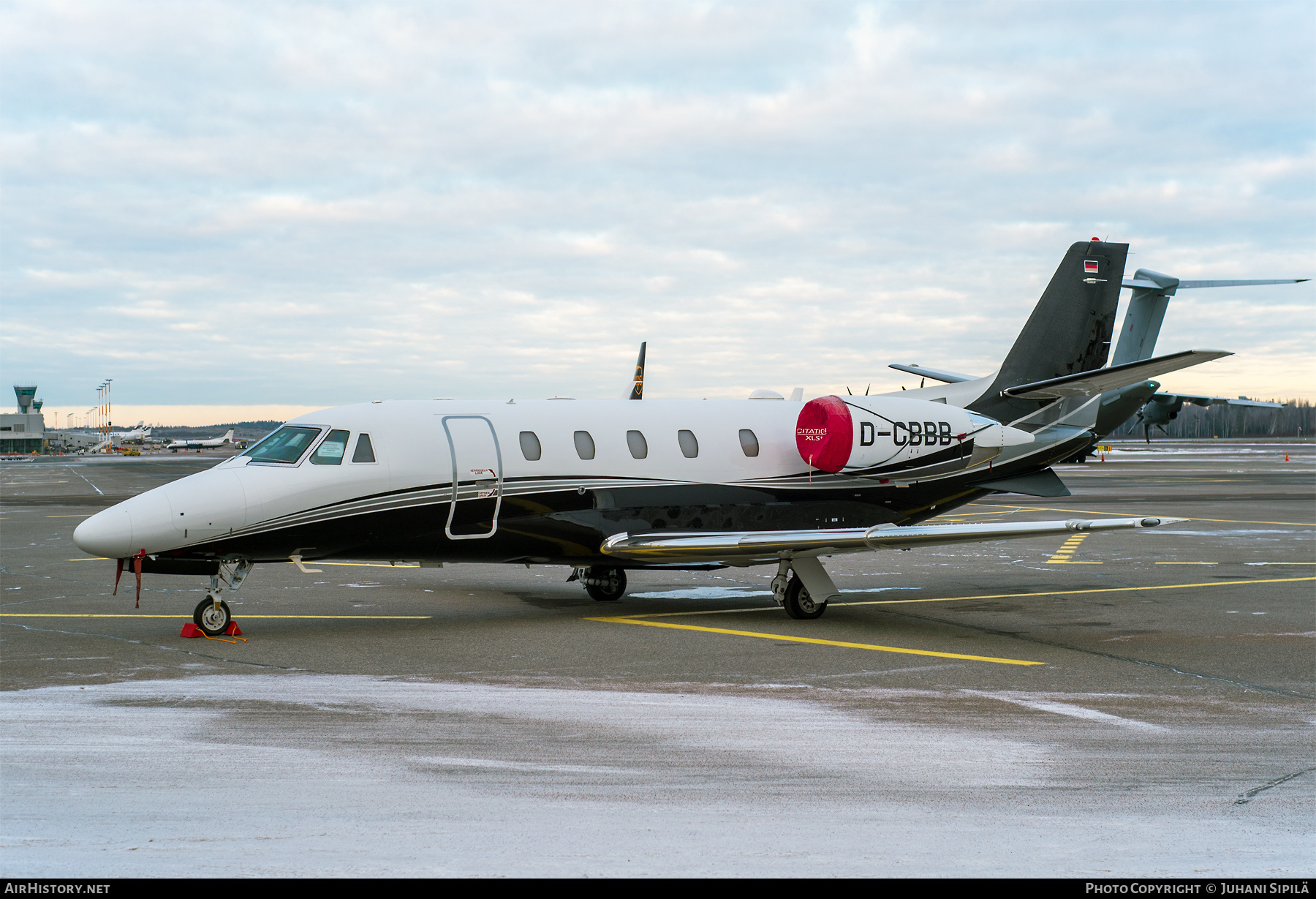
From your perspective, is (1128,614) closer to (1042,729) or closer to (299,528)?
(1042,729)

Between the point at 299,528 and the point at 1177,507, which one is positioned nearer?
the point at 299,528

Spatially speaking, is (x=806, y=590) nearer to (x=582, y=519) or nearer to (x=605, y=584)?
(x=582, y=519)

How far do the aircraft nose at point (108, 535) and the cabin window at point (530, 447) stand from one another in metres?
5.12

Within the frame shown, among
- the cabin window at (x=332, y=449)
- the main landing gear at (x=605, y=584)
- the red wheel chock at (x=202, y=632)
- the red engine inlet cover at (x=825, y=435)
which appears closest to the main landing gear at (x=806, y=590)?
the red engine inlet cover at (x=825, y=435)

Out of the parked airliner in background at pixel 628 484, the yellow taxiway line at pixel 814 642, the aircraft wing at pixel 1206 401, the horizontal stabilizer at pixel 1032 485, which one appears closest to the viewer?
the yellow taxiway line at pixel 814 642

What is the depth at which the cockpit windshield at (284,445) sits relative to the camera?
1384 centimetres

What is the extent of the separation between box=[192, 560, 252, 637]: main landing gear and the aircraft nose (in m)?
1.17

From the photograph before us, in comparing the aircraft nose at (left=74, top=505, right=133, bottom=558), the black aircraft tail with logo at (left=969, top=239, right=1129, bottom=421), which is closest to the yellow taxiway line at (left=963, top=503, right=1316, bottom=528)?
the black aircraft tail with logo at (left=969, top=239, right=1129, bottom=421)

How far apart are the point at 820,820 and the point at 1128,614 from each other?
1083 cm

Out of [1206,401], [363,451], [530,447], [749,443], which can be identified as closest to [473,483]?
[530,447]

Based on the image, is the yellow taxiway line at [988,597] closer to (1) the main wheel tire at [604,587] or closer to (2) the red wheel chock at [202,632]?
(1) the main wheel tire at [604,587]

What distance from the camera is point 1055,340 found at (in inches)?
759

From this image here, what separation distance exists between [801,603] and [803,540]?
4.23 feet
